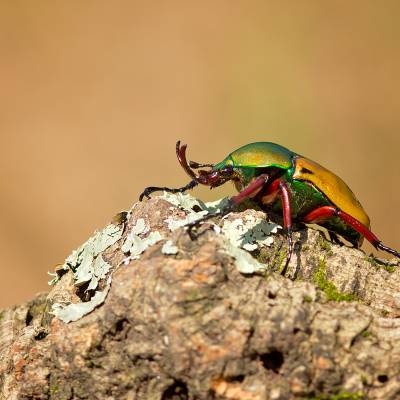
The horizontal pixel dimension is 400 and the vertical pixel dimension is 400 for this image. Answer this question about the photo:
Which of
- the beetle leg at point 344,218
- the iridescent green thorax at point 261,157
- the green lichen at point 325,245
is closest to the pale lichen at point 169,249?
the green lichen at point 325,245

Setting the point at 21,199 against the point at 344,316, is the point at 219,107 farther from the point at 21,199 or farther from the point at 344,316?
the point at 344,316

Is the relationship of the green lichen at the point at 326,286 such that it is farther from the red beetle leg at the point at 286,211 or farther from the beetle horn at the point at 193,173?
the beetle horn at the point at 193,173

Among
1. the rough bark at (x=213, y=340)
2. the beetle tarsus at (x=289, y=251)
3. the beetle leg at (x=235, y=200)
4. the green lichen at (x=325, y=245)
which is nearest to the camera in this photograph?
the rough bark at (x=213, y=340)

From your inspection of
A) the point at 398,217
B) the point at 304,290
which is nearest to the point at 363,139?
the point at 398,217

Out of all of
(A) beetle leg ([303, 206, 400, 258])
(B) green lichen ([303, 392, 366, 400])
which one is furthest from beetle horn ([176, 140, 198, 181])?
(B) green lichen ([303, 392, 366, 400])

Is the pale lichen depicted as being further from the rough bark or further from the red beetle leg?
the red beetle leg

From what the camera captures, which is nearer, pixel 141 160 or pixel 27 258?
pixel 27 258
